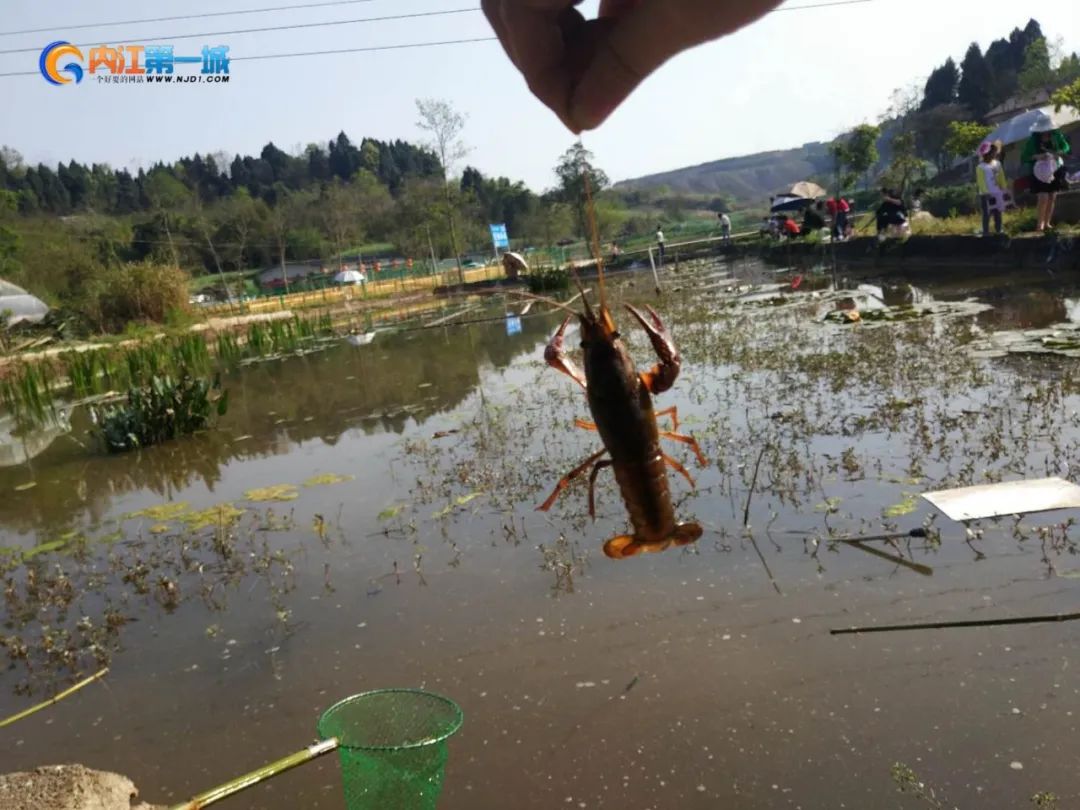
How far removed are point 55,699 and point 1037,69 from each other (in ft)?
206

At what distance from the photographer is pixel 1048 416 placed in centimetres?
693

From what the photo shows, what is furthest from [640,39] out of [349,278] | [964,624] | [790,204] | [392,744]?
[349,278]

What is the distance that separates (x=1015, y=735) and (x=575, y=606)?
243 cm

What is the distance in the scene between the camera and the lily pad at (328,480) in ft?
27.9

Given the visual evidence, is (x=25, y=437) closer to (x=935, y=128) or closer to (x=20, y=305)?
(x=20, y=305)

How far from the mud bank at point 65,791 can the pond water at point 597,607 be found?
36 cm

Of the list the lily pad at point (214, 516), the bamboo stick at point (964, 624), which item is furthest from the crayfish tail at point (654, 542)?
the lily pad at point (214, 516)

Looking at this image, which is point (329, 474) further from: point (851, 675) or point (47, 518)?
point (851, 675)

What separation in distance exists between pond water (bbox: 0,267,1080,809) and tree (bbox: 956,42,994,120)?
64399mm

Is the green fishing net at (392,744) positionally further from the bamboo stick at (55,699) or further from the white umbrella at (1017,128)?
the white umbrella at (1017,128)

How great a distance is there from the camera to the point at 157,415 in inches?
443

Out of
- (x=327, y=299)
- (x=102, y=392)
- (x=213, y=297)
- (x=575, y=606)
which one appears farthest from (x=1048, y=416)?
(x=213, y=297)

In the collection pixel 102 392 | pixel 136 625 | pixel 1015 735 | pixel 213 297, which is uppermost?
pixel 213 297

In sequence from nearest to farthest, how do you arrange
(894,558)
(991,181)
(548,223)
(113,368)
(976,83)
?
(894,558), (991,181), (113,368), (976,83), (548,223)
